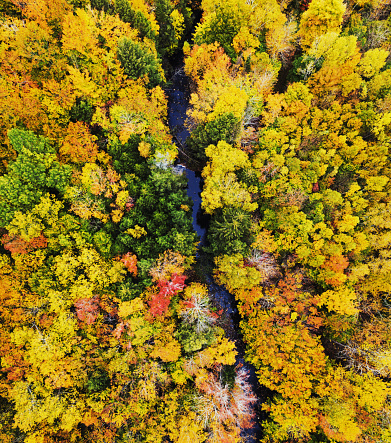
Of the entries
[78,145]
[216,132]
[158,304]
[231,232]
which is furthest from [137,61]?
[158,304]

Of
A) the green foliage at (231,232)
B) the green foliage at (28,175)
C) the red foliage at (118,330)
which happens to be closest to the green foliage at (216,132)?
the green foliage at (231,232)

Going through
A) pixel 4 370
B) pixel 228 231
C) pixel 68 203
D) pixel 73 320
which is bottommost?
pixel 4 370

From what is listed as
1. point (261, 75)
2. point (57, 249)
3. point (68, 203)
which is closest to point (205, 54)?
point (261, 75)

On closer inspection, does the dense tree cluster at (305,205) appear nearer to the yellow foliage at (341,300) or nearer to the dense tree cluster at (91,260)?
the yellow foliage at (341,300)

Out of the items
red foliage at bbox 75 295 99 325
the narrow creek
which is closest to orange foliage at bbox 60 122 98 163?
the narrow creek

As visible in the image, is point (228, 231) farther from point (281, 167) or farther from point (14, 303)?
point (14, 303)

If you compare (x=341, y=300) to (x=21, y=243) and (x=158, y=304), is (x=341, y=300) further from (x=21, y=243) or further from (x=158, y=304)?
(x=21, y=243)
